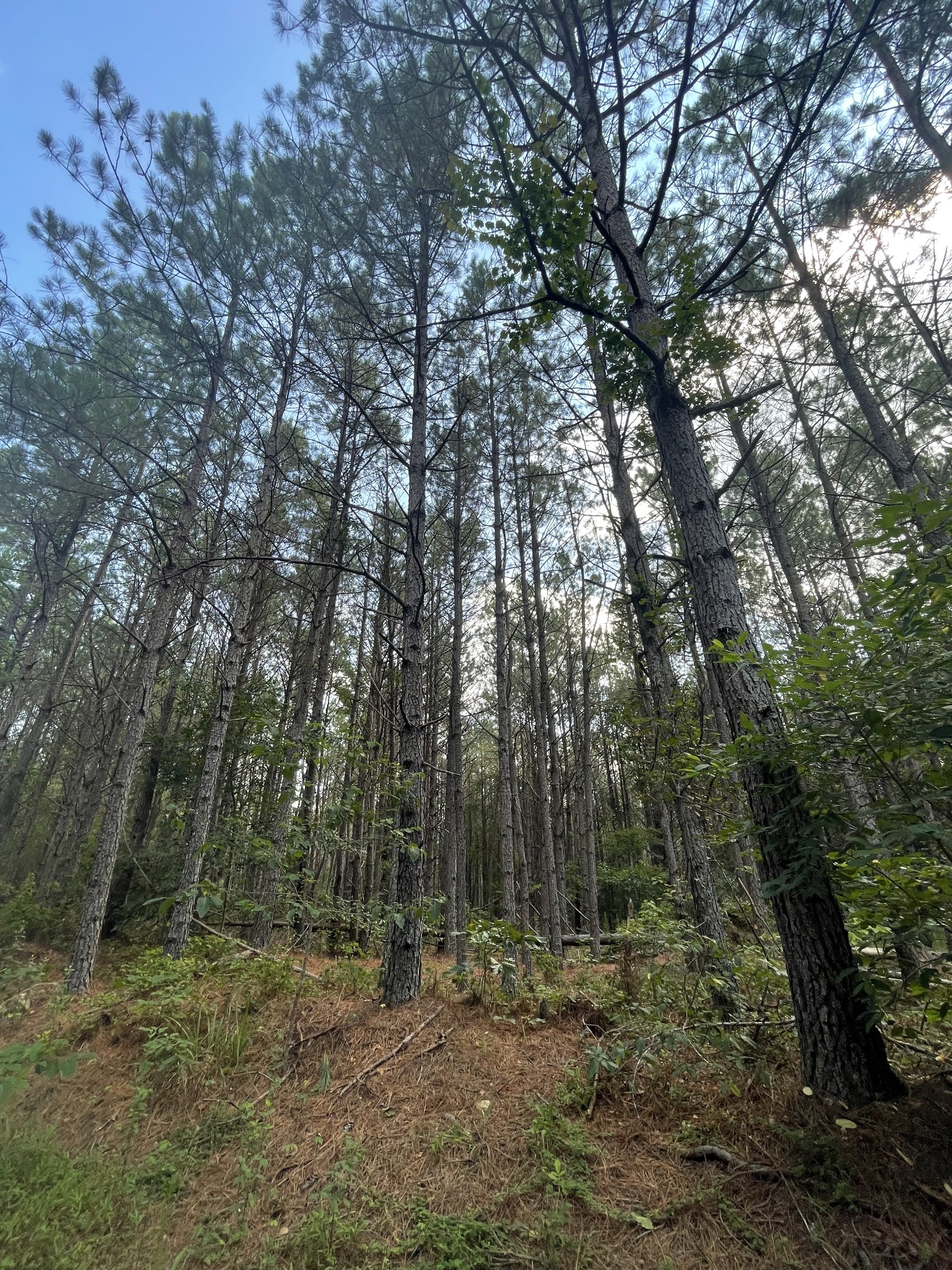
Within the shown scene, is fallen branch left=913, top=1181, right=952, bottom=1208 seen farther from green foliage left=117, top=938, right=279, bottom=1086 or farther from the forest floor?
green foliage left=117, top=938, right=279, bottom=1086

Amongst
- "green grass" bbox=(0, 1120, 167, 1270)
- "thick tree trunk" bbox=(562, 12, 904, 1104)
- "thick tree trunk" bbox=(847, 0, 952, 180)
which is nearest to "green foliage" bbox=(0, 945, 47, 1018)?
"green grass" bbox=(0, 1120, 167, 1270)

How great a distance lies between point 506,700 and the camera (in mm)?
7020

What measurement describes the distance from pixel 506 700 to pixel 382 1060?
4.40 m

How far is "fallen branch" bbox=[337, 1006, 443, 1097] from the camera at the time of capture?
2.89 metres

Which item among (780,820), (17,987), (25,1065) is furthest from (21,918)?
(780,820)

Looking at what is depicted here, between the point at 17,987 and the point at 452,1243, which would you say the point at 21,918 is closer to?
the point at 17,987

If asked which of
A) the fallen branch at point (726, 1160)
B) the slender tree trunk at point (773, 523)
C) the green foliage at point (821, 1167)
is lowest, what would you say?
the fallen branch at point (726, 1160)

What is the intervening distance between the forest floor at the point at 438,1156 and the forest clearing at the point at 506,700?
0.02 meters

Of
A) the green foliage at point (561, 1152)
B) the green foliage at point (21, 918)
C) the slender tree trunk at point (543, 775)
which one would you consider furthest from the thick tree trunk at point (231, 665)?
the green foliage at point (561, 1152)

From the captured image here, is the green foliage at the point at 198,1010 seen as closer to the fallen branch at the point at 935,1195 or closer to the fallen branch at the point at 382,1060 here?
the fallen branch at the point at 382,1060

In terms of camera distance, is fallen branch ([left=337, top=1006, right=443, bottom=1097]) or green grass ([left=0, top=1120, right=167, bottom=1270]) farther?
fallen branch ([left=337, top=1006, right=443, bottom=1097])

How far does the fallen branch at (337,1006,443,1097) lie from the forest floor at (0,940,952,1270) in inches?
1.1

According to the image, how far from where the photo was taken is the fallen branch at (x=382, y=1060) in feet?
9.50

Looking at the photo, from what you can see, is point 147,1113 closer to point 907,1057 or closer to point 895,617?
point 907,1057
